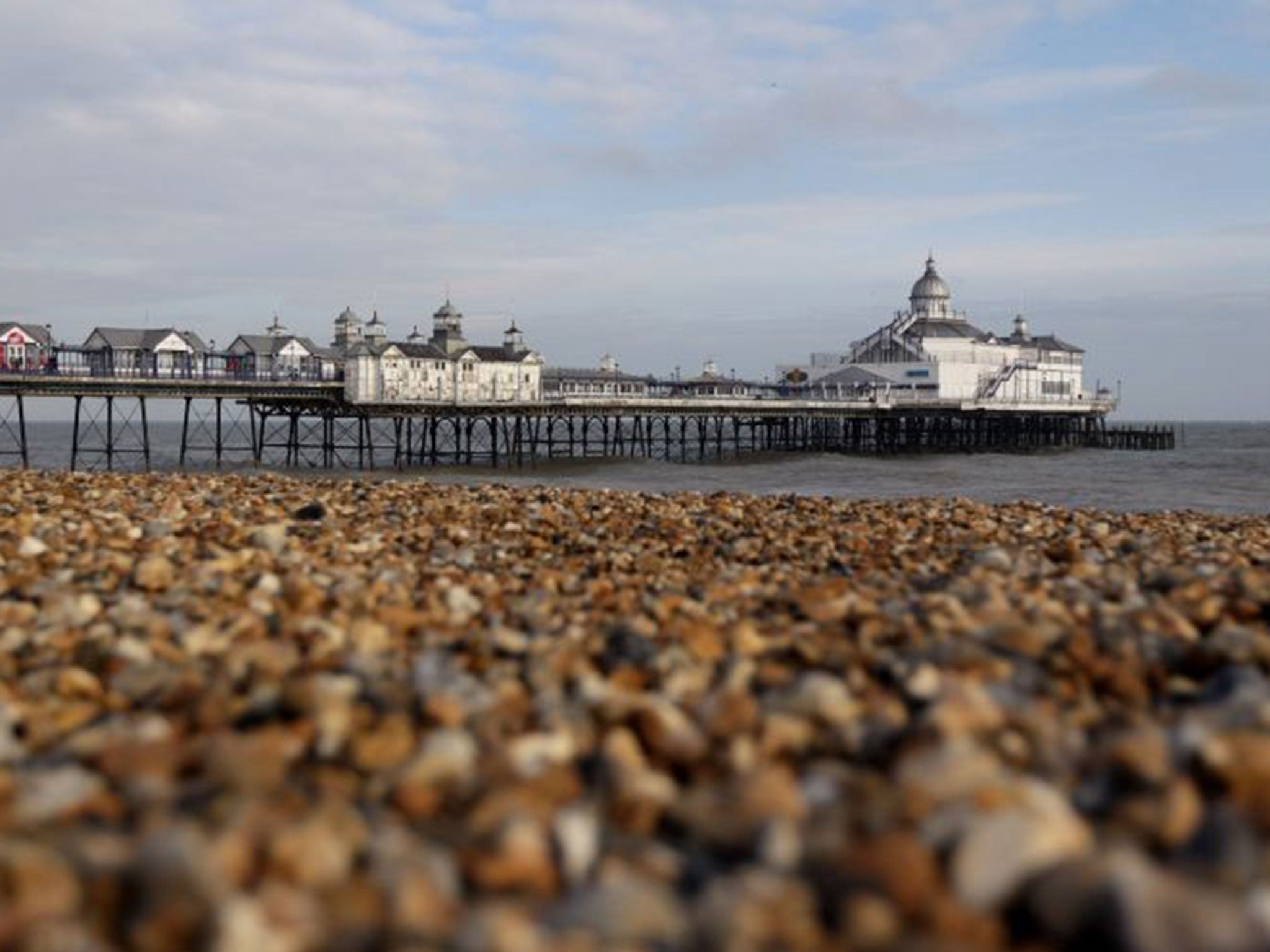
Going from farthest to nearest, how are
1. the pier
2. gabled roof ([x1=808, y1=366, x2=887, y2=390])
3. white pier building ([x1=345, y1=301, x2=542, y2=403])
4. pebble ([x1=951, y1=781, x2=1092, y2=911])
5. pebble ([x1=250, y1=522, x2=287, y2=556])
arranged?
gabled roof ([x1=808, y1=366, x2=887, y2=390]) < white pier building ([x1=345, y1=301, x2=542, y2=403]) < the pier < pebble ([x1=250, y1=522, x2=287, y2=556]) < pebble ([x1=951, y1=781, x2=1092, y2=911])

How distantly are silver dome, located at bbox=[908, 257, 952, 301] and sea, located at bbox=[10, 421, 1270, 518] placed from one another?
22200mm

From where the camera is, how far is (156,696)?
4.76 m

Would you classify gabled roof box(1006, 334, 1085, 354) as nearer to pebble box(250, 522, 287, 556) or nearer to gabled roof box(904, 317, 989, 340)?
gabled roof box(904, 317, 989, 340)

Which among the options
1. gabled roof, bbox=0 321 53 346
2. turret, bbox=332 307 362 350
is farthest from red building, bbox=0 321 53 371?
turret, bbox=332 307 362 350

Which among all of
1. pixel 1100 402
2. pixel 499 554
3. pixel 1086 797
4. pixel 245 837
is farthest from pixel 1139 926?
pixel 1100 402

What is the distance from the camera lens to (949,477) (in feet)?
→ 154

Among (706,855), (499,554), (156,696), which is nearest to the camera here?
(706,855)

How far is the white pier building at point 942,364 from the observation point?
8150cm

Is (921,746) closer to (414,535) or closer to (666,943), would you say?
(666,943)

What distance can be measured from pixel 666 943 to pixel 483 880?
0.52 meters

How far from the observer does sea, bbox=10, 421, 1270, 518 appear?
1371 inches

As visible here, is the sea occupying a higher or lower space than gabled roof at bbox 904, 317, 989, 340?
lower

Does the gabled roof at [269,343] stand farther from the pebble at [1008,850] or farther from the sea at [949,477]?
the pebble at [1008,850]

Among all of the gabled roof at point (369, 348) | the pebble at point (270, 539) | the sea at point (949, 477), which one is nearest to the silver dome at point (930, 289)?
the sea at point (949, 477)
